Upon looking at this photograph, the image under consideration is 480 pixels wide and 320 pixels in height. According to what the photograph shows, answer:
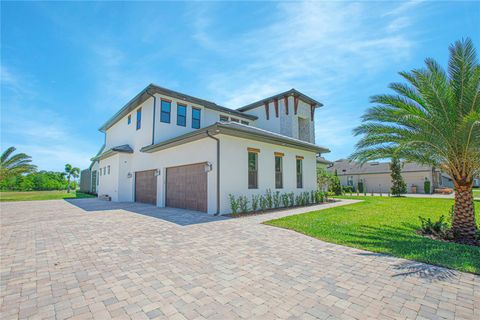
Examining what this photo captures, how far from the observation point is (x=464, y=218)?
6168mm

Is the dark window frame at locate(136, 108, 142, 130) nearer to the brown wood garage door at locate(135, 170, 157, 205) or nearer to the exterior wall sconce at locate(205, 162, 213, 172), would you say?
the brown wood garage door at locate(135, 170, 157, 205)

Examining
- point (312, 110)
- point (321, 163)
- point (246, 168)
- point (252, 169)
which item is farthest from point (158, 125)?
point (321, 163)

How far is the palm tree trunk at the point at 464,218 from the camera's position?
5973mm

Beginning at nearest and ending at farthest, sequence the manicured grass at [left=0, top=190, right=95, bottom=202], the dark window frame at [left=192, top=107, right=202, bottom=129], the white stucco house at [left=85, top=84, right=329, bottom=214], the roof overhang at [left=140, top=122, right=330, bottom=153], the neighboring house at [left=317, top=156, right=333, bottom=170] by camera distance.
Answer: the roof overhang at [left=140, top=122, right=330, bottom=153]
the white stucco house at [left=85, top=84, right=329, bottom=214]
the dark window frame at [left=192, top=107, right=202, bottom=129]
the manicured grass at [left=0, top=190, right=95, bottom=202]
the neighboring house at [left=317, top=156, right=333, bottom=170]

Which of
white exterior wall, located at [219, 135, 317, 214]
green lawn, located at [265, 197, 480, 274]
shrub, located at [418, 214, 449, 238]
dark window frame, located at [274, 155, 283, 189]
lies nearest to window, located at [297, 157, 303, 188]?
white exterior wall, located at [219, 135, 317, 214]

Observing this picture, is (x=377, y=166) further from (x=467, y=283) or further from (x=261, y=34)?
(x=467, y=283)

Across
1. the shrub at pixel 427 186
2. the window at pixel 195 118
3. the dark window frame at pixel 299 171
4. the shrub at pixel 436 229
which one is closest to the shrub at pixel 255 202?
the dark window frame at pixel 299 171

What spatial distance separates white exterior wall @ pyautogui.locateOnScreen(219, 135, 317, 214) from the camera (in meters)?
10.1

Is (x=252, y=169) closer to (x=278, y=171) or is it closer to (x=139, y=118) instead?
(x=278, y=171)

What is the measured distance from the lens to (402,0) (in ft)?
23.2

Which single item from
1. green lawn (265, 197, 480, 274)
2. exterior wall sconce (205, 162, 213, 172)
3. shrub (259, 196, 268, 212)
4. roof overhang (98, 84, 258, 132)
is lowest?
green lawn (265, 197, 480, 274)

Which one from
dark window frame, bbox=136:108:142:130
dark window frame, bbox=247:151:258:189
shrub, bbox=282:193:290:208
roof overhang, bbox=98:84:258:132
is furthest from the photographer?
dark window frame, bbox=136:108:142:130

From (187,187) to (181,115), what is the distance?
5800 millimetres

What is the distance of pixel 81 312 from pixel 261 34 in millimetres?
9957
